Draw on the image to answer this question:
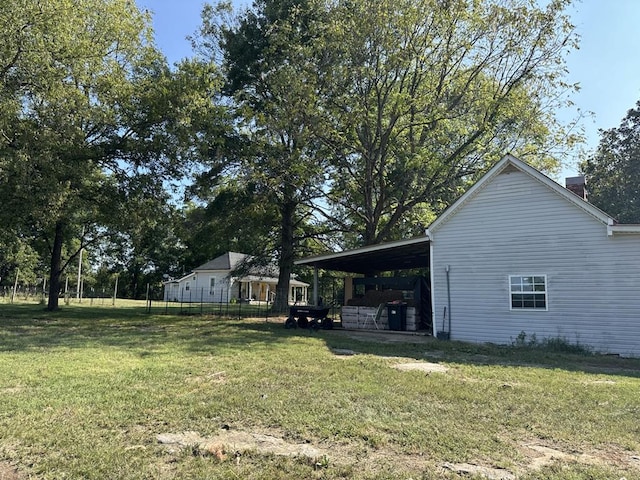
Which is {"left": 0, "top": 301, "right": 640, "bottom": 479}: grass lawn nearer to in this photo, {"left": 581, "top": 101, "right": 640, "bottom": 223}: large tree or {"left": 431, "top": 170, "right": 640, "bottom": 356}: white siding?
{"left": 431, "top": 170, "right": 640, "bottom": 356}: white siding

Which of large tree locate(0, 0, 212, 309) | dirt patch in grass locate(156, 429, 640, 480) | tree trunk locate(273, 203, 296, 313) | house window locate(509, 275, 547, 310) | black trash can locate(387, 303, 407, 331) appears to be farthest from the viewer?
tree trunk locate(273, 203, 296, 313)

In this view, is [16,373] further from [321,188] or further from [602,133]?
[602,133]

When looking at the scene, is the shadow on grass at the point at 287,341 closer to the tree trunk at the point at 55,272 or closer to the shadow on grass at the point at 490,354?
the shadow on grass at the point at 490,354

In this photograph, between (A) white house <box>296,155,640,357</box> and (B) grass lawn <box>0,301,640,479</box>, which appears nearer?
(B) grass lawn <box>0,301,640,479</box>

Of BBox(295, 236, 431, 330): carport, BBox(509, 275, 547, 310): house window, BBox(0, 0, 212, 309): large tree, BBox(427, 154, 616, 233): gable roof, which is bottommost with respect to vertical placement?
BBox(509, 275, 547, 310): house window

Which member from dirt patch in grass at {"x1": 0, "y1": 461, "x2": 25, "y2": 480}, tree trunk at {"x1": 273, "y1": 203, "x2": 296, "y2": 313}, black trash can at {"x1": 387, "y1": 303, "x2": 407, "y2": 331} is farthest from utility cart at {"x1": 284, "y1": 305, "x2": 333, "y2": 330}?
dirt patch in grass at {"x1": 0, "y1": 461, "x2": 25, "y2": 480}

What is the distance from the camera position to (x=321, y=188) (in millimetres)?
22391

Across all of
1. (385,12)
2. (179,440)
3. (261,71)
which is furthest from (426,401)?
(261,71)

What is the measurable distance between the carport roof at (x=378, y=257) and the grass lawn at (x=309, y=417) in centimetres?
620

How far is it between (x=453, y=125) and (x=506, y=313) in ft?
36.8

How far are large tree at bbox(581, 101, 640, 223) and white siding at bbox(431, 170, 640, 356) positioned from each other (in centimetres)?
2040

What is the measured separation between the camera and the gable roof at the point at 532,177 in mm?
11891

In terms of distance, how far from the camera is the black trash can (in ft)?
52.5

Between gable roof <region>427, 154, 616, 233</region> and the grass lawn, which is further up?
gable roof <region>427, 154, 616, 233</region>
